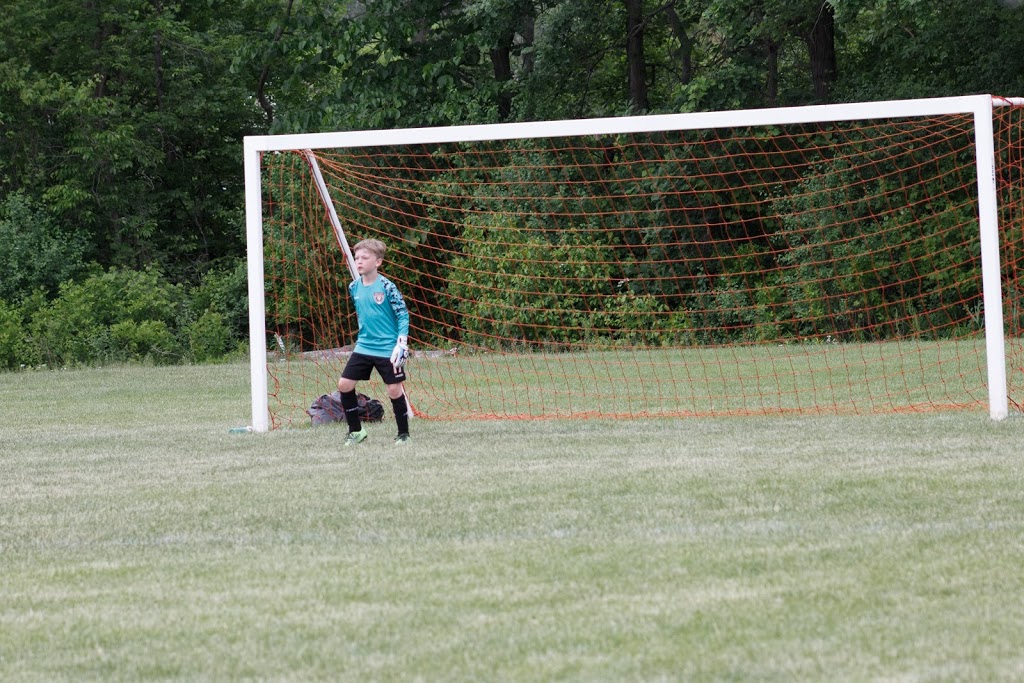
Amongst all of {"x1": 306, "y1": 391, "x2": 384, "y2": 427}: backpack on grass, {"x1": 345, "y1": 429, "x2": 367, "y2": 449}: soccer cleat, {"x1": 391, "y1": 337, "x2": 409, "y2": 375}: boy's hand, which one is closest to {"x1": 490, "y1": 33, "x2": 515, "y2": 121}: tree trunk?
{"x1": 306, "y1": 391, "x2": 384, "y2": 427}: backpack on grass

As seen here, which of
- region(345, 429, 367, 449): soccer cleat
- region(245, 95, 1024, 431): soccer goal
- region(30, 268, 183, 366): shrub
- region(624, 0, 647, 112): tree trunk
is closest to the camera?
region(345, 429, 367, 449): soccer cleat

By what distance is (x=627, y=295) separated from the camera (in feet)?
61.6

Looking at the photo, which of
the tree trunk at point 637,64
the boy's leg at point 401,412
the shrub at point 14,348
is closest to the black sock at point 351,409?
the boy's leg at point 401,412

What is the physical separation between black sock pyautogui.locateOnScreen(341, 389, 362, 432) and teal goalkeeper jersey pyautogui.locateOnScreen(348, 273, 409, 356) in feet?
1.01

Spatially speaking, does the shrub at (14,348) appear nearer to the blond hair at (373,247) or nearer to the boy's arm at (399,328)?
the boy's arm at (399,328)

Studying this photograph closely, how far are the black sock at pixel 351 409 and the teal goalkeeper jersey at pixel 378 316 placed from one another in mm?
307

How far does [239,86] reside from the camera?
2814 centimetres

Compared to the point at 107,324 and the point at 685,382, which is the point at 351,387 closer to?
the point at 685,382

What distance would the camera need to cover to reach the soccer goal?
12.8 metres

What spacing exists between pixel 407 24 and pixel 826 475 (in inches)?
731

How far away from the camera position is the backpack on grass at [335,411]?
406 inches

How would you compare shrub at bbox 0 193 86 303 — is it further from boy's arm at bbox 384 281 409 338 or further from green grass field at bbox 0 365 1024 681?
boy's arm at bbox 384 281 409 338

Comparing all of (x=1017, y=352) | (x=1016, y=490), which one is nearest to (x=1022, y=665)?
(x=1016, y=490)

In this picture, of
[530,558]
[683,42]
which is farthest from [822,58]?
[530,558]
